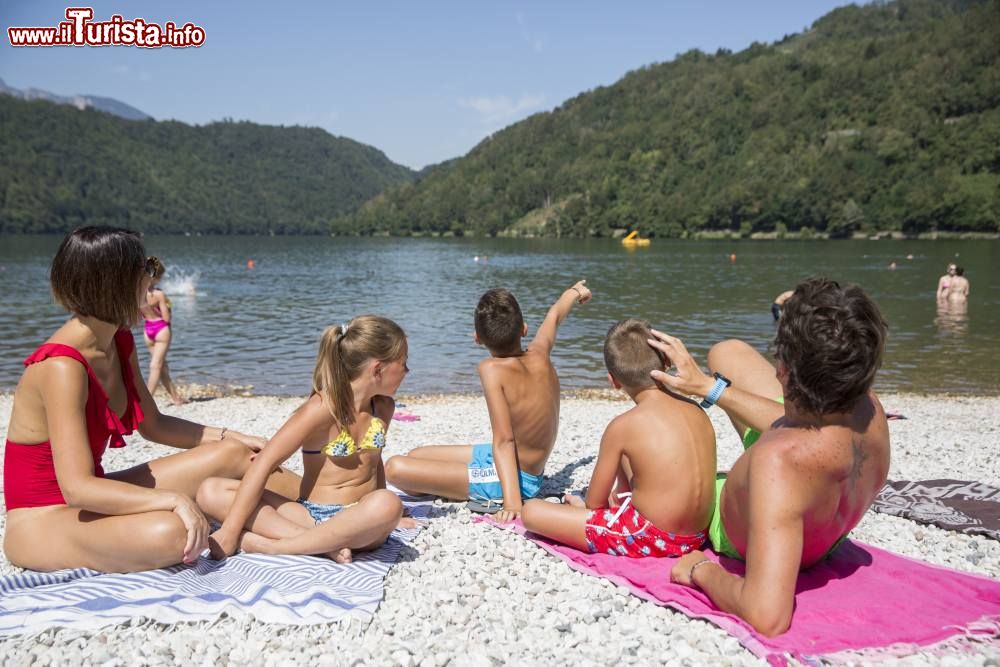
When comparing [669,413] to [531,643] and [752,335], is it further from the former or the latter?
[752,335]

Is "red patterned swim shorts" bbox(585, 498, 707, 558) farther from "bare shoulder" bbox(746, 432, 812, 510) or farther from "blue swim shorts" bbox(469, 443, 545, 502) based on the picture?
"blue swim shorts" bbox(469, 443, 545, 502)

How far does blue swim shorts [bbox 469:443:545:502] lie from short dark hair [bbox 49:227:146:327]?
111 inches

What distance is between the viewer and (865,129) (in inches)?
5487

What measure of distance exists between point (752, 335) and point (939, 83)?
147 meters

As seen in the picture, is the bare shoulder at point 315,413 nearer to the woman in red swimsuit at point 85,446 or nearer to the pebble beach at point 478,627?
the woman in red swimsuit at point 85,446

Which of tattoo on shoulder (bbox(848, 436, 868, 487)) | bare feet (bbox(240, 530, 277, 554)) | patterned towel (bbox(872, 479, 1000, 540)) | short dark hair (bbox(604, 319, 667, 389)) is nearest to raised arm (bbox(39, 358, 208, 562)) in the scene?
bare feet (bbox(240, 530, 277, 554))

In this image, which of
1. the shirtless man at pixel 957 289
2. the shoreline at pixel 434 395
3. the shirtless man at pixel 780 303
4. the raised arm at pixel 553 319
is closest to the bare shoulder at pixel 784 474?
the shirtless man at pixel 780 303

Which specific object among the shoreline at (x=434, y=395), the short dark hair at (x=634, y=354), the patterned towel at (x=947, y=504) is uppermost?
the short dark hair at (x=634, y=354)

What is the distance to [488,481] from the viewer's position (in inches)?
223

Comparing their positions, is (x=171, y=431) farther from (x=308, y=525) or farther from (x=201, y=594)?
(x=201, y=594)

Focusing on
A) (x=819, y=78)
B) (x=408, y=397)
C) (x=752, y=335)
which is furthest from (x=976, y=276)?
(x=819, y=78)

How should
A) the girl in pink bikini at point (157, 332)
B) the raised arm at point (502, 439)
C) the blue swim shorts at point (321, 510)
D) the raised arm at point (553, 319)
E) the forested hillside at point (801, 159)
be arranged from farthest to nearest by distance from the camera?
the forested hillside at point (801, 159) < the girl in pink bikini at point (157, 332) < the raised arm at point (553, 319) < the raised arm at point (502, 439) < the blue swim shorts at point (321, 510)

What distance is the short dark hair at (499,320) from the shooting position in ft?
17.2

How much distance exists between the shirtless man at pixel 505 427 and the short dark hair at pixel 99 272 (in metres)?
2.29
